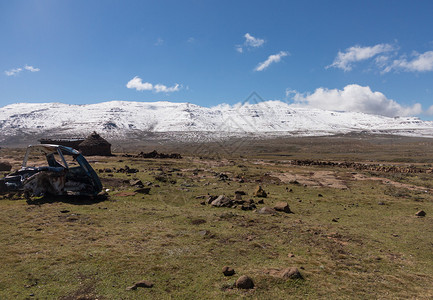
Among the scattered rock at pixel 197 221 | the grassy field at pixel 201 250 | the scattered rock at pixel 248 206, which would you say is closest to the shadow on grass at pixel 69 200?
the grassy field at pixel 201 250

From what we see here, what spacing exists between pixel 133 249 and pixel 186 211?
4191 millimetres

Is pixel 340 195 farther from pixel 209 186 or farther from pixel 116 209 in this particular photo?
pixel 116 209

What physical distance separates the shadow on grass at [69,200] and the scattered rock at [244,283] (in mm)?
8967

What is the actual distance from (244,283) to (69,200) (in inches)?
395

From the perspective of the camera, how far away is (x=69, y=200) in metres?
11.6

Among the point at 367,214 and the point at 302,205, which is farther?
the point at 302,205

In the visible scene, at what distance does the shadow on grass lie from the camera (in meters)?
11.1

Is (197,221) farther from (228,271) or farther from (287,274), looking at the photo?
(287,274)

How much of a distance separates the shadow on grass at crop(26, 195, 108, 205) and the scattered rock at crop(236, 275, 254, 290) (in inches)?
353

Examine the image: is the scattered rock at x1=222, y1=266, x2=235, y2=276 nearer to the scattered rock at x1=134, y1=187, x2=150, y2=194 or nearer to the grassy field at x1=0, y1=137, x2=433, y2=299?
the grassy field at x1=0, y1=137, x2=433, y2=299

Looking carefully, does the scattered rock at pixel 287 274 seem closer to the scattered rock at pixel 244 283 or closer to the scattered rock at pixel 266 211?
the scattered rock at pixel 244 283

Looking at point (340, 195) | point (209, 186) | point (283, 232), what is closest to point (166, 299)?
point (283, 232)

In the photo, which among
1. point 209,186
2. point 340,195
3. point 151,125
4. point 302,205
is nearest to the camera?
point 302,205

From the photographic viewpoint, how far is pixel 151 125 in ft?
604
